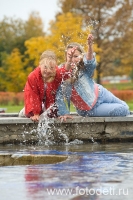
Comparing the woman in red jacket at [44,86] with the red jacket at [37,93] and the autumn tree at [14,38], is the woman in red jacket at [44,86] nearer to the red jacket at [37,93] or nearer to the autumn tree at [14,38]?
the red jacket at [37,93]

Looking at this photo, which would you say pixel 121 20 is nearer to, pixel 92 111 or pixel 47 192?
pixel 92 111

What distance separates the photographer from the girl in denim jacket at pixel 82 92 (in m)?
12.3

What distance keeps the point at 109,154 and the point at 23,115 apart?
277cm

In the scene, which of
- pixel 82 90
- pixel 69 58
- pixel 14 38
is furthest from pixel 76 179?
pixel 14 38

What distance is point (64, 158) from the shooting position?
32.3ft

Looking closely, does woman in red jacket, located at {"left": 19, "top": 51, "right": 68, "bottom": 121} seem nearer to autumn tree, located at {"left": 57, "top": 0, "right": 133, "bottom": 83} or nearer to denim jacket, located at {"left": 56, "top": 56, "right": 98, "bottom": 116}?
denim jacket, located at {"left": 56, "top": 56, "right": 98, "bottom": 116}

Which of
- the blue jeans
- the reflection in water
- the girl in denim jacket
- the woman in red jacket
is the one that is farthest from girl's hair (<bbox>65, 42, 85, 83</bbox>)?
the reflection in water

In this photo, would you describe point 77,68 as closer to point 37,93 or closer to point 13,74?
point 37,93

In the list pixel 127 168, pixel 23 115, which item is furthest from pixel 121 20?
pixel 127 168

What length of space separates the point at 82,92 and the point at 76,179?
14.2ft

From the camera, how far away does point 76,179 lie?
8055mm

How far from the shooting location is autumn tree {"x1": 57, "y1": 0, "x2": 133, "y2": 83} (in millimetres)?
51719

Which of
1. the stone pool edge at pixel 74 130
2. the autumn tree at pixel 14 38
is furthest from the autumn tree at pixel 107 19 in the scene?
the stone pool edge at pixel 74 130

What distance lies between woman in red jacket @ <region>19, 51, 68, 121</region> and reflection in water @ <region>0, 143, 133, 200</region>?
1.82 metres
